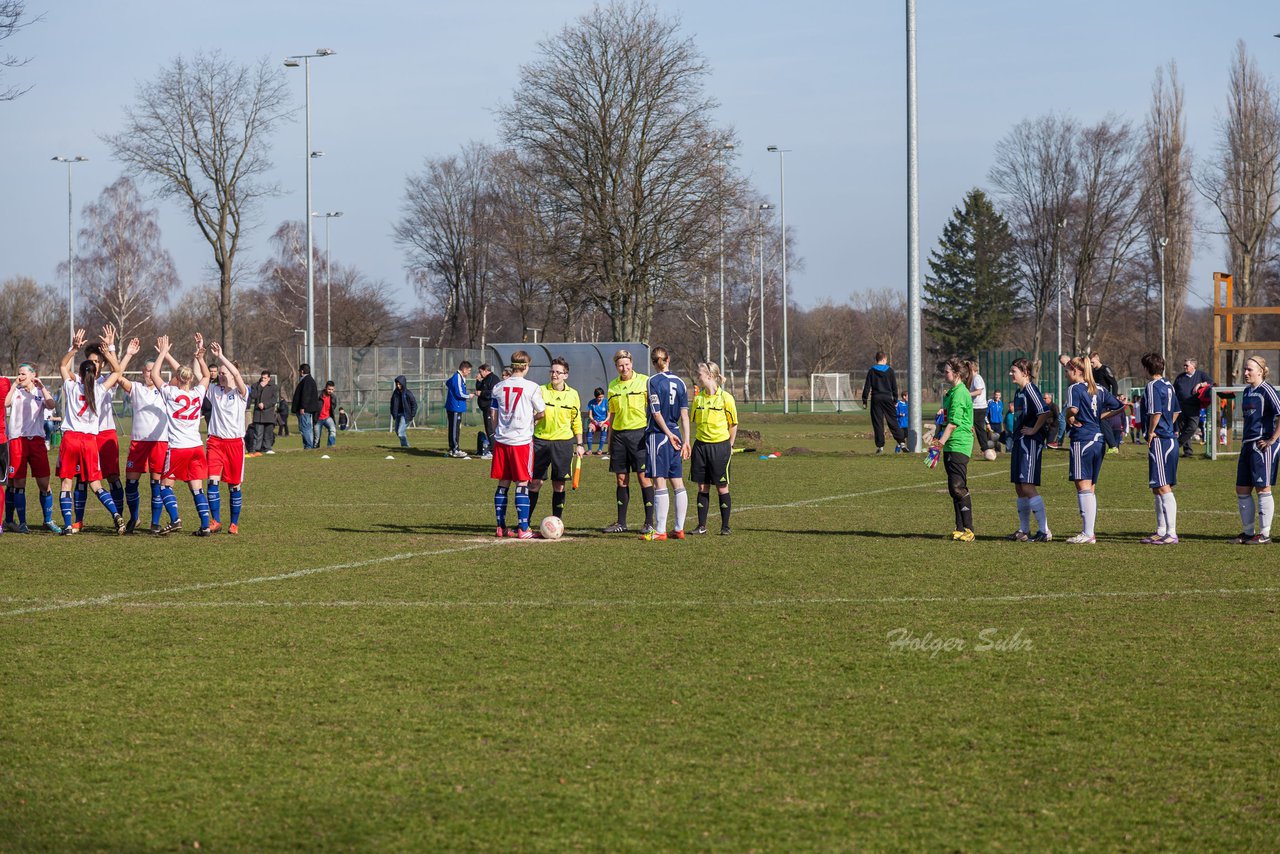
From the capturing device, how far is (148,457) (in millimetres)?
14609

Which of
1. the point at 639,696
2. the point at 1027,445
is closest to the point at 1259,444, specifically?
the point at 1027,445

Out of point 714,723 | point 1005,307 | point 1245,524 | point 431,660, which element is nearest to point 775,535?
point 1245,524

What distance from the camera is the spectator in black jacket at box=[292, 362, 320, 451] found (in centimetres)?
3189

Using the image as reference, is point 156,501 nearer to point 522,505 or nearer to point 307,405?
point 522,505

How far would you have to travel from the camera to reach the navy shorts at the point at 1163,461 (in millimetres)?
13453

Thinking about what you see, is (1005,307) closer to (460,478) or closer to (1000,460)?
(1000,460)

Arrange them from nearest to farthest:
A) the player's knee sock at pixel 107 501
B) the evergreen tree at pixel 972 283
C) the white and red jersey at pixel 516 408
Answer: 1. the white and red jersey at pixel 516 408
2. the player's knee sock at pixel 107 501
3. the evergreen tree at pixel 972 283

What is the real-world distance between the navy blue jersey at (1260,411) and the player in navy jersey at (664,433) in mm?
5257

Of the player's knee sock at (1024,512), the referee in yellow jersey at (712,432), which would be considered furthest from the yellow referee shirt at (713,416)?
the player's knee sock at (1024,512)

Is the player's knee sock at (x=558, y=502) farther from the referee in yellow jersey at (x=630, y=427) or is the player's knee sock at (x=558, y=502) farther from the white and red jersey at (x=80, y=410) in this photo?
the white and red jersey at (x=80, y=410)

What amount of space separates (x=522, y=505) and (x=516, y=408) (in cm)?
101

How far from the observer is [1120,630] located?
29.2ft

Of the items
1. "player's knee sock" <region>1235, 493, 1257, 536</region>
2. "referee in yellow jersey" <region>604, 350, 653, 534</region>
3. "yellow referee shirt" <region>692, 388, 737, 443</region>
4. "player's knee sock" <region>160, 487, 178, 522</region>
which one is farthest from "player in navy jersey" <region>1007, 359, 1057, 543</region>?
"player's knee sock" <region>160, 487, 178, 522</region>

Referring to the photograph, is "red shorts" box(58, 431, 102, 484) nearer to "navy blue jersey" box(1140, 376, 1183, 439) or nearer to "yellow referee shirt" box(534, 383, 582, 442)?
"yellow referee shirt" box(534, 383, 582, 442)
